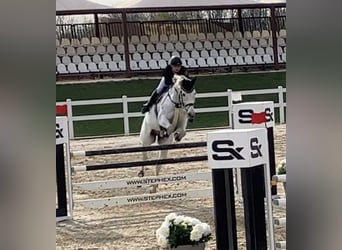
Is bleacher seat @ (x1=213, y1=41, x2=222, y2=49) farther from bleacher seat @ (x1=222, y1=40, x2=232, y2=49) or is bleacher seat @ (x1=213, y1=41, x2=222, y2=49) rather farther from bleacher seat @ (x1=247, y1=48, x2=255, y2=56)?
bleacher seat @ (x1=247, y1=48, x2=255, y2=56)

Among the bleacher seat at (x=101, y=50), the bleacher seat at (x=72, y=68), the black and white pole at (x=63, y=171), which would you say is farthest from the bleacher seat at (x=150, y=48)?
the black and white pole at (x=63, y=171)

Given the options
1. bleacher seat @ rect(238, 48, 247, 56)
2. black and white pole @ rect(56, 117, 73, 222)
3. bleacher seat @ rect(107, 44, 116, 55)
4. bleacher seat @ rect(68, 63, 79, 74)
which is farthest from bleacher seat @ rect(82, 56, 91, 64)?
black and white pole @ rect(56, 117, 73, 222)

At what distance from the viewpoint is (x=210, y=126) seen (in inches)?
412

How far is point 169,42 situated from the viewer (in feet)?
65.5

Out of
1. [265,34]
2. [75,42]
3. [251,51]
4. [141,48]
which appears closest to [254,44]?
[251,51]

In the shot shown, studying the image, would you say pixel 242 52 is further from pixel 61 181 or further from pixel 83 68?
pixel 61 181

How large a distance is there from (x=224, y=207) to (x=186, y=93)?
2.58 metres

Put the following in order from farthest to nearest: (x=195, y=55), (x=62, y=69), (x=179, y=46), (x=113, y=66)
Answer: (x=179, y=46), (x=195, y=55), (x=113, y=66), (x=62, y=69)

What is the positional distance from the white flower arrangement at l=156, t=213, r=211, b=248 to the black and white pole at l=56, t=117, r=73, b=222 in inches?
57.9

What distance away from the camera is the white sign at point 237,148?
2.89 meters

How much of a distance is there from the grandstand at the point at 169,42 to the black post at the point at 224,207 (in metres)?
14.7
